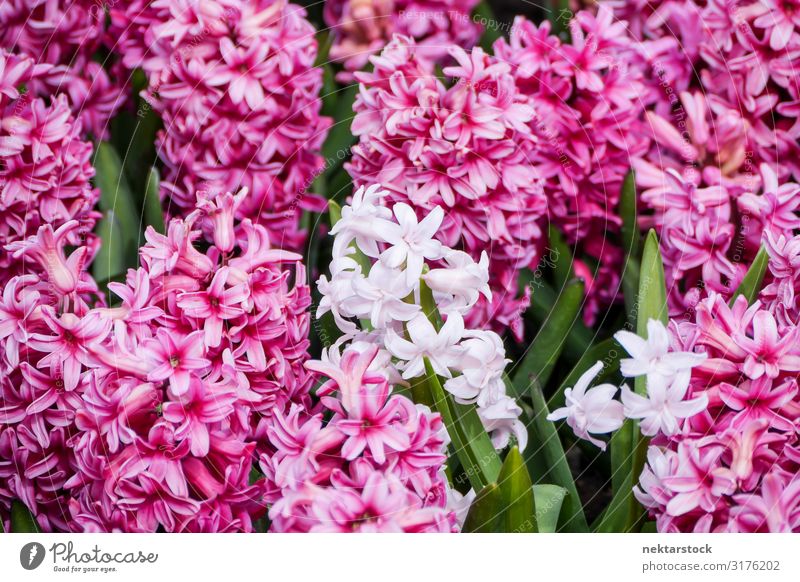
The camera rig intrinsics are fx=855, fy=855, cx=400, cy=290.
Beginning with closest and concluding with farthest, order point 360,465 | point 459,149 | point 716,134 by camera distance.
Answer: point 360,465
point 459,149
point 716,134

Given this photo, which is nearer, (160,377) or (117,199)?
(160,377)

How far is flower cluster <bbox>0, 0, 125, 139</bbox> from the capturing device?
0.77m

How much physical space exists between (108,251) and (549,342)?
0.40 m

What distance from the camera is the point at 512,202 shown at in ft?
2.25

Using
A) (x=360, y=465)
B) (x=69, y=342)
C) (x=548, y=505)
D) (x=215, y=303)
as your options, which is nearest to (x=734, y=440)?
(x=548, y=505)

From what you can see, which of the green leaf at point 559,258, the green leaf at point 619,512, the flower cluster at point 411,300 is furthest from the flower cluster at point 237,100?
the green leaf at point 619,512

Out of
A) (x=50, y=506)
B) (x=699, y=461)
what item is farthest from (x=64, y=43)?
(x=699, y=461)

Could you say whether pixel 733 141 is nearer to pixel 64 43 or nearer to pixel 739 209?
pixel 739 209

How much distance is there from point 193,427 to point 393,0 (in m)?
0.43

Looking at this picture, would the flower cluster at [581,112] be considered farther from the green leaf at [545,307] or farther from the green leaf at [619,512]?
the green leaf at [619,512]

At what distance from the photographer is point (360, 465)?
1.82 feet

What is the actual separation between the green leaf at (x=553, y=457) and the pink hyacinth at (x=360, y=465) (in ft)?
0.41

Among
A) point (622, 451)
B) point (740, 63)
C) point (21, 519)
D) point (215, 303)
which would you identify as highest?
point (740, 63)

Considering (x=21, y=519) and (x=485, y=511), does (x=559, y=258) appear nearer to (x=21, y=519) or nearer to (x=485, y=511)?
(x=485, y=511)
